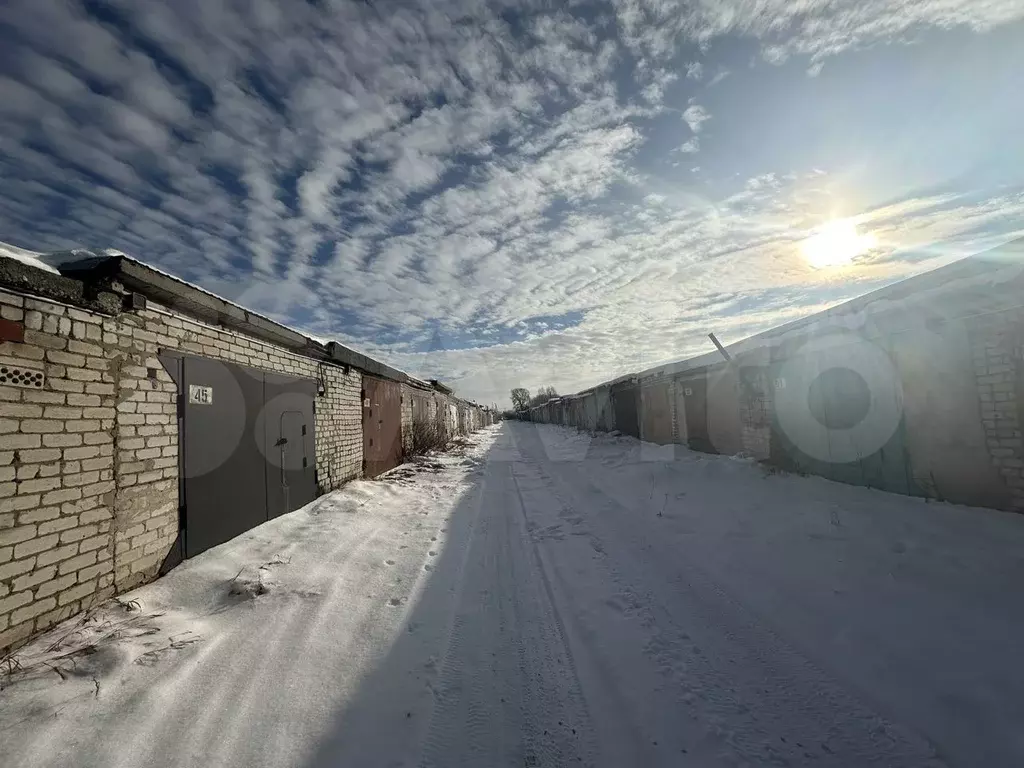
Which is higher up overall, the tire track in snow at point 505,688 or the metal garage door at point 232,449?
the metal garage door at point 232,449

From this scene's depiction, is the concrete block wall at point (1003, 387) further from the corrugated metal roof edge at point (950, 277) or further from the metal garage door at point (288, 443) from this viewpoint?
the metal garage door at point (288, 443)

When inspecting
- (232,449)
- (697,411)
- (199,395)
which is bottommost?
(232,449)

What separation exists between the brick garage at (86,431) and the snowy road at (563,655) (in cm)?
40

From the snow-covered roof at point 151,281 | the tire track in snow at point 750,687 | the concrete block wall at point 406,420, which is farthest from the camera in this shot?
the concrete block wall at point 406,420

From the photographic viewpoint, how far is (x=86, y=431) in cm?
365

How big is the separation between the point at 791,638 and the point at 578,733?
1.92 metres

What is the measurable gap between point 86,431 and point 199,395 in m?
1.36

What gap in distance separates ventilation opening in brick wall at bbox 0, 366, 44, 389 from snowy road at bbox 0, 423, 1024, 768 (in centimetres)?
186

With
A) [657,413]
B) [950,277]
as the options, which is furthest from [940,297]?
[657,413]

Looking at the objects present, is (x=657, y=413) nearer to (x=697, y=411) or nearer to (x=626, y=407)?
(x=697, y=411)

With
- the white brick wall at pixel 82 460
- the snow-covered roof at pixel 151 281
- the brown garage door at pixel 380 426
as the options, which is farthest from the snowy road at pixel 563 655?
the brown garage door at pixel 380 426

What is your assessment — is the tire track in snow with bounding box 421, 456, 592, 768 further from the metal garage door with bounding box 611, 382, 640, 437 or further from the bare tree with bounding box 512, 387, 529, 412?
the bare tree with bounding box 512, 387, 529, 412

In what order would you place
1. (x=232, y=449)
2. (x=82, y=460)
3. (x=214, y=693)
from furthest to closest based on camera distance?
(x=232, y=449) < (x=82, y=460) < (x=214, y=693)

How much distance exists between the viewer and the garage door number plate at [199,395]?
15.9 ft
